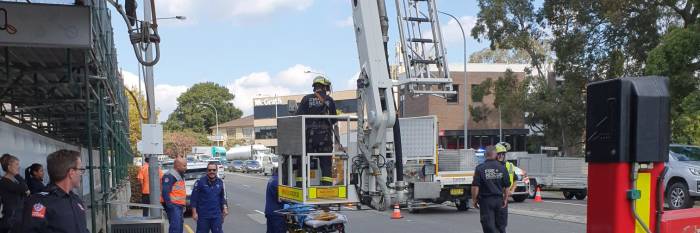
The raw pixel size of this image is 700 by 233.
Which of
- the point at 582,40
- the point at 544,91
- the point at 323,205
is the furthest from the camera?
the point at 544,91

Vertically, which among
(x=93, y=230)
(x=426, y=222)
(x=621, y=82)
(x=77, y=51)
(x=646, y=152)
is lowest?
(x=426, y=222)

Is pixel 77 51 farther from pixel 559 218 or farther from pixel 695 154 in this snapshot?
pixel 695 154

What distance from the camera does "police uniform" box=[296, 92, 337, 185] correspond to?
320 inches

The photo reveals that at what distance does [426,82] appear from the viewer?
9086 mm

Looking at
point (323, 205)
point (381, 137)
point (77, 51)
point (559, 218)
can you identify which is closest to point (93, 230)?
point (77, 51)

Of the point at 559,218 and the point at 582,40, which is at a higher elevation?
the point at 582,40

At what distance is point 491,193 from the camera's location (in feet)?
28.4

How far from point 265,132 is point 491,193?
84.8 m

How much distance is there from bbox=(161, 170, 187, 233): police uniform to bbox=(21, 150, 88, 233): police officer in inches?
226

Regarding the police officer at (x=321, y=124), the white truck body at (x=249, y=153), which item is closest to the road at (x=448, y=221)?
the police officer at (x=321, y=124)

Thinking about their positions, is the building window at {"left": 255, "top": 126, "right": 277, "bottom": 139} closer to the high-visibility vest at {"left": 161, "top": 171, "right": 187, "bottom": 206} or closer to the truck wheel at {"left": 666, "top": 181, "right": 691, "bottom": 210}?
the truck wheel at {"left": 666, "top": 181, "right": 691, "bottom": 210}

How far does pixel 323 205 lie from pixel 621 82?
4710 mm

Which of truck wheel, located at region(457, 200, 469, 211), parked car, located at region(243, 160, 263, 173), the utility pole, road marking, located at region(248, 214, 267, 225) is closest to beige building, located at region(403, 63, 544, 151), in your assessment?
parked car, located at region(243, 160, 263, 173)

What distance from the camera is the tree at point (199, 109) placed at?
107 metres
